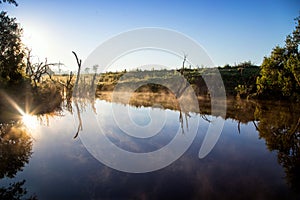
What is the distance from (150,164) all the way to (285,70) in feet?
69.4

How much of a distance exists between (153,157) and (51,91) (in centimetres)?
1987

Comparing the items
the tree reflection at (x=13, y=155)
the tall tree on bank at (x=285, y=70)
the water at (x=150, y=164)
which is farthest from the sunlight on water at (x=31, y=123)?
the tall tree on bank at (x=285, y=70)

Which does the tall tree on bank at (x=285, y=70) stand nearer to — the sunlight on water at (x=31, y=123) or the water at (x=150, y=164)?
the water at (x=150, y=164)

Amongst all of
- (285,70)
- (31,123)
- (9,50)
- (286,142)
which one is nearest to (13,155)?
(31,123)

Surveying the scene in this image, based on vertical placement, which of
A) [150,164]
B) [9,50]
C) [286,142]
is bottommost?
[150,164]

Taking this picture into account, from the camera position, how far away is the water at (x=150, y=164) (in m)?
4.68

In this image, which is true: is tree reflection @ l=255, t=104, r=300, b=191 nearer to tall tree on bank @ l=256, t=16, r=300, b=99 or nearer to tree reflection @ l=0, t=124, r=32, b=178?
tree reflection @ l=0, t=124, r=32, b=178

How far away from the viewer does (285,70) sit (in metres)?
21.1

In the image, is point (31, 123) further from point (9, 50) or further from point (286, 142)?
point (286, 142)

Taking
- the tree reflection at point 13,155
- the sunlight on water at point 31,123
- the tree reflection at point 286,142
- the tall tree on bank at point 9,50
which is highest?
the tall tree on bank at point 9,50

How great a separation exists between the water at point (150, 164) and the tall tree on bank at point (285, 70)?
41.4 feet

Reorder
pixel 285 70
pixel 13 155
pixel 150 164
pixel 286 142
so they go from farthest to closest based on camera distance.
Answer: pixel 285 70
pixel 286 142
pixel 13 155
pixel 150 164

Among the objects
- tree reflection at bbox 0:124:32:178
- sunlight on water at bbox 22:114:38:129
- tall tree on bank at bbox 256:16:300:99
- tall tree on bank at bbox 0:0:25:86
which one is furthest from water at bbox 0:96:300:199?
tall tree on bank at bbox 256:16:300:99

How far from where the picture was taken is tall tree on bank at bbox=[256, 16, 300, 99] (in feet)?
65.3
